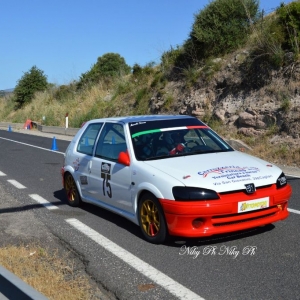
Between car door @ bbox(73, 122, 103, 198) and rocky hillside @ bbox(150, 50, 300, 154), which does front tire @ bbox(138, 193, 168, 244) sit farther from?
rocky hillside @ bbox(150, 50, 300, 154)

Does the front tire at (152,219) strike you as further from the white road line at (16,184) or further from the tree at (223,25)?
the tree at (223,25)

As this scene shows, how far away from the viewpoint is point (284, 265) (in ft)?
17.4

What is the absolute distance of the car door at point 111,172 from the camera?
22.1 ft

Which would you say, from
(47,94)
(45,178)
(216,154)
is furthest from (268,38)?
(47,94)

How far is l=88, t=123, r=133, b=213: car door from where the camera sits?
6750 mm

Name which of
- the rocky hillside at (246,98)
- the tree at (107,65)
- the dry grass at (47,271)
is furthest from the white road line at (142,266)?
the tree at (107,65)

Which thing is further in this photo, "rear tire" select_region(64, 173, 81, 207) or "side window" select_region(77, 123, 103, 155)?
"rear tire" select_region(64, 173, 81, 207)

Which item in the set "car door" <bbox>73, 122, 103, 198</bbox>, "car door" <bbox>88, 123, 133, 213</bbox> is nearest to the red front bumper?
"car door" <bbox>88, 123, 133, 213</bbox>

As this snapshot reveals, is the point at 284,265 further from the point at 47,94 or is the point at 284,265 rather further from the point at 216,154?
the point at 47,94

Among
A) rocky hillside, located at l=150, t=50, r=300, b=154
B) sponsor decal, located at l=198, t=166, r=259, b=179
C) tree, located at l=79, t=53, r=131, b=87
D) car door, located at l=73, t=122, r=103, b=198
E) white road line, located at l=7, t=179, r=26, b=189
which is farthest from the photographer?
tree, located at l=79, t=53, r=131, b=87

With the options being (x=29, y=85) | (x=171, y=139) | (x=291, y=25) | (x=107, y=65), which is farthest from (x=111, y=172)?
(x=29, y=85)

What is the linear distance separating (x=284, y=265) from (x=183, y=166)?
165 cm

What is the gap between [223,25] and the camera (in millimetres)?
23516

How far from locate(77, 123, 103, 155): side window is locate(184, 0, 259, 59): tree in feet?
51.7
